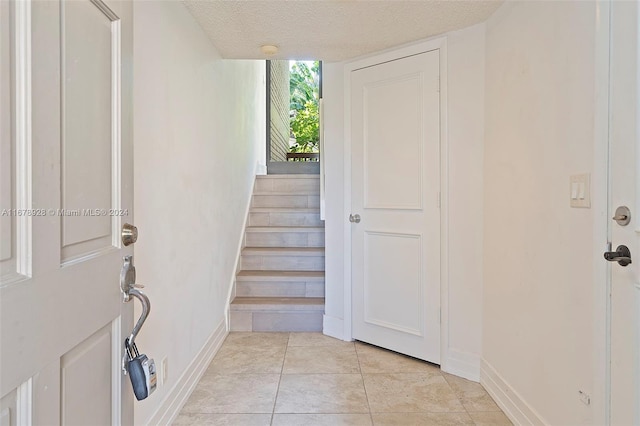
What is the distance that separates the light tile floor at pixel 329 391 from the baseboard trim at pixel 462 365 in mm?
44

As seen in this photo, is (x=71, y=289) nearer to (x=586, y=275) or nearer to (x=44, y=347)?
(x=44, y=347)

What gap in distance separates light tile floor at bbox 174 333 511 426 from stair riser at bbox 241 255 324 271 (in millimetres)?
886

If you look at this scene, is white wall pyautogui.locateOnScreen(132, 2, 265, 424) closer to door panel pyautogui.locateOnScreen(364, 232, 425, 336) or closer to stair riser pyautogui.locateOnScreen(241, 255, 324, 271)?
stair riser pyautogui.locateOnScreen(241, 255, 324, 271)

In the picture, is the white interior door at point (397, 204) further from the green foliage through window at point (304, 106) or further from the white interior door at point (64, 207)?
the green foliage through window at point (304, 106)

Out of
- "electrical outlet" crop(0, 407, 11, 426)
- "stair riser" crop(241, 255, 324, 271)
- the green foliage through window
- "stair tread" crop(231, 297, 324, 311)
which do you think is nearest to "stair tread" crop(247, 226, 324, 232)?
"stair riser" crop(241, 255, 324, 271)

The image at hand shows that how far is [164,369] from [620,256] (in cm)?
184

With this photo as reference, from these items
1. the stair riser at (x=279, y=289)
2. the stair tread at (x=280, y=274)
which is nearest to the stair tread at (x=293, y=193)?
the stair tread at (x=280, y=274)

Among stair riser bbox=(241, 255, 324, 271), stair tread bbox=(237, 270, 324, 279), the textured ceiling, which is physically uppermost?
the textured ceiling

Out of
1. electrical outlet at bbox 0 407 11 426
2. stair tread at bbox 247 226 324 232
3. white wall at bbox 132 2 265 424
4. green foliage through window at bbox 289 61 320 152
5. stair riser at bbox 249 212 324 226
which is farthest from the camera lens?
green foliage through window at bbox 289 61 320 152

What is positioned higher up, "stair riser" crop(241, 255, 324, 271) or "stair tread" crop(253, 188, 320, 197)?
"stair tread" crop(253, 188, 320, 197)

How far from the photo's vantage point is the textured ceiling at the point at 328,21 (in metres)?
1.93

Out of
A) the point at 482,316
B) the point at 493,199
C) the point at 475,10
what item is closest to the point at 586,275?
the point at 493,199

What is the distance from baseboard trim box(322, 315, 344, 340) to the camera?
9.42 feet

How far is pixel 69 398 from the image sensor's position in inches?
27.1
